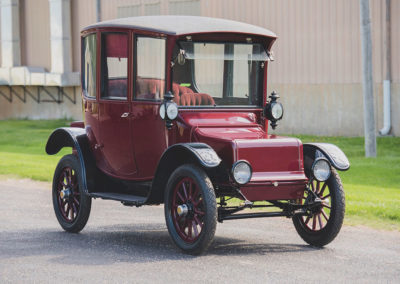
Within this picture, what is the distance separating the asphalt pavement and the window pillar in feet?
76.2

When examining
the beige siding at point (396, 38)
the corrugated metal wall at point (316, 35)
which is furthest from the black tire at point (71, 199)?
the corrugated metal wall at point (316, 35)

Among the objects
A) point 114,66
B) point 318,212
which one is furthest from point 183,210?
point 114,66

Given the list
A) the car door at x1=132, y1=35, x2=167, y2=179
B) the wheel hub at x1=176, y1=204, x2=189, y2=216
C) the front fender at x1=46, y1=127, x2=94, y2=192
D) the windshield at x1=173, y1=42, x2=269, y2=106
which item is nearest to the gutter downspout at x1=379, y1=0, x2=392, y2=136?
the windshield at x1=173, y1=42, x2=269, y2=106

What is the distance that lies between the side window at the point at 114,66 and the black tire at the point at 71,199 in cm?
89

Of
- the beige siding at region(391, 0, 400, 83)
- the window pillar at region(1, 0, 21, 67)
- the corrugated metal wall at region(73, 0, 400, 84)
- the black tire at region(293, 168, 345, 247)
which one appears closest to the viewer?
the black tire at region(293, 168, 345, 247)

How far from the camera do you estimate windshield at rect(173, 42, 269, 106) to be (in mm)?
9273

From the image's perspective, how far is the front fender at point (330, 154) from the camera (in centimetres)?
865

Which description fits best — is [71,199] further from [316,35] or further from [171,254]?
[316,35]

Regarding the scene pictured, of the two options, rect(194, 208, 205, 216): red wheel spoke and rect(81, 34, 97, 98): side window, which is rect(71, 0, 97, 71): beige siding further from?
rect(194, 208, 205, 216): red wheel spoke

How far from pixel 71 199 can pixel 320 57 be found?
1428 cm

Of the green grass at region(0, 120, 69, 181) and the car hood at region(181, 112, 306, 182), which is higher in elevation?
the car hood at region(181, 112, 306, 182)

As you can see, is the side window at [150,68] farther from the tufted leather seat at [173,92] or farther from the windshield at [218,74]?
the windshield at [218,74]

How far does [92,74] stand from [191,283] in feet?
12.6

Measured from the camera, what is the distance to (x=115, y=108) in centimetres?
966
